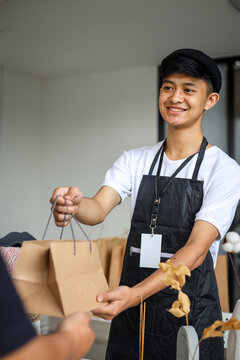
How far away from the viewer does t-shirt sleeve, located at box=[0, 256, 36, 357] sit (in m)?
0.60

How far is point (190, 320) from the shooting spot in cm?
168

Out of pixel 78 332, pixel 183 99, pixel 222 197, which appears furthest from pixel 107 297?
pixel 183 99

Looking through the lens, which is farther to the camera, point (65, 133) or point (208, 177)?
point (65, 133)

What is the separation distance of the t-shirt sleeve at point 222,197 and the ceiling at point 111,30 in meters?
2.82

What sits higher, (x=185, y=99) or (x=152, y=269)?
(x=185, y=99)

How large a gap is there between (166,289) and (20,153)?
16.9 ft

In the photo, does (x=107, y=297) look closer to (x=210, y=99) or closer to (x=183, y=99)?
(x=183, y=99)

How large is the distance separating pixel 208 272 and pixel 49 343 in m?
1.17

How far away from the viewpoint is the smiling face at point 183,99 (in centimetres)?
177

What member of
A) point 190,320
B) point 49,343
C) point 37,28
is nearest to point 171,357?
point 190,320

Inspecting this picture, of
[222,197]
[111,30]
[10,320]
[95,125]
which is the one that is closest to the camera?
[10,320]

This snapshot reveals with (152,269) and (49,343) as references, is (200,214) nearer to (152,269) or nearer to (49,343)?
(152,269)

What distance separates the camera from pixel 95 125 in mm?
6320

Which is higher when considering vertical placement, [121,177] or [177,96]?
[177,96]
